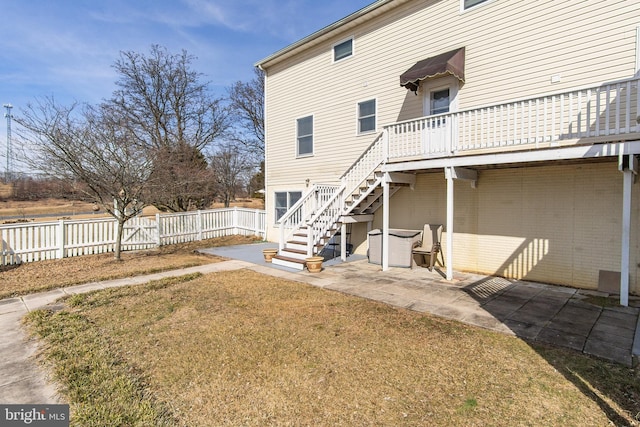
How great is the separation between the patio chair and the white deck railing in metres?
2.21

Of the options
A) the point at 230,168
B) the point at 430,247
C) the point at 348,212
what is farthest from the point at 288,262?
the point at 230,168

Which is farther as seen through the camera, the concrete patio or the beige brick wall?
the beige brick wall

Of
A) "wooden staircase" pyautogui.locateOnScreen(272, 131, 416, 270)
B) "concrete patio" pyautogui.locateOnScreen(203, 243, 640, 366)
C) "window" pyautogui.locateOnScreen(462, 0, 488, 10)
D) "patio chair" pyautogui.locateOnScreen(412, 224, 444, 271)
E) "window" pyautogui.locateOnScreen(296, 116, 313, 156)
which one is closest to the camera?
"concrete patio" pyautogui.locateOnScreen(203, 243, 640, 366)

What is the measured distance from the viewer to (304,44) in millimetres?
11703

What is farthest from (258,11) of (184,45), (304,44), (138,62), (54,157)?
(138,62)

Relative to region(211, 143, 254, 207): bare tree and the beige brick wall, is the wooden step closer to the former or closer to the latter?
the beige brick wall

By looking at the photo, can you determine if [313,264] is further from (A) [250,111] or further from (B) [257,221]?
(A) [250,111]

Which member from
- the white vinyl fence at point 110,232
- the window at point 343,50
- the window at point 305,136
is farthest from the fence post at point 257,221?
the window at point 343,50

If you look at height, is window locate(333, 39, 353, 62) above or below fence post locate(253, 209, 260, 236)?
above

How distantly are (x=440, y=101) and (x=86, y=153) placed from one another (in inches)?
404

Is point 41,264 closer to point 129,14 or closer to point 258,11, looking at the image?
Answer: point 129,14

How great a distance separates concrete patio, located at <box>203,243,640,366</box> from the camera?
4.24m

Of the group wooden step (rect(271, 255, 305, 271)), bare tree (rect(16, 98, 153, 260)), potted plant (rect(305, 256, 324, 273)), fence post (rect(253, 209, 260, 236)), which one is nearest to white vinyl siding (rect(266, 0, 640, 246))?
fence post (rect(253, 209, 260, 236))

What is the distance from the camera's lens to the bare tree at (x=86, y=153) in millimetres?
8867
